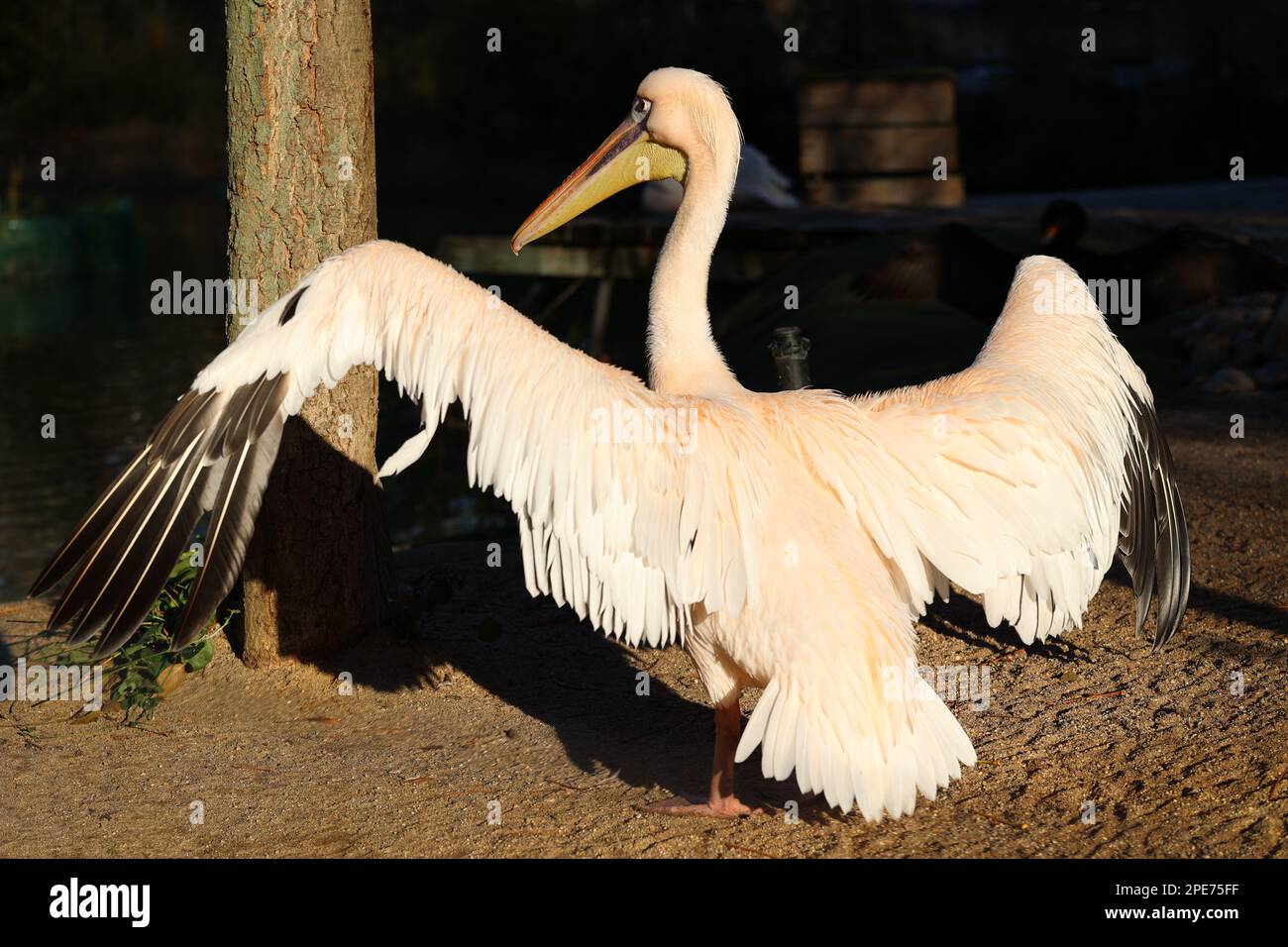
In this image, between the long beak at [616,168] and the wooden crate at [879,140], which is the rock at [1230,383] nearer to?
the long beak at [616,168]

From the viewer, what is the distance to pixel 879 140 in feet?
46.2

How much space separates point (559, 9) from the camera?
2452 centimetres

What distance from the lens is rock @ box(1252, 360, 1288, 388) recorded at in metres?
8.42

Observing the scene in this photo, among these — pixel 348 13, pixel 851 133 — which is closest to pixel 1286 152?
pixel 851 133

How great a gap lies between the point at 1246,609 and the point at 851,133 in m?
9.64

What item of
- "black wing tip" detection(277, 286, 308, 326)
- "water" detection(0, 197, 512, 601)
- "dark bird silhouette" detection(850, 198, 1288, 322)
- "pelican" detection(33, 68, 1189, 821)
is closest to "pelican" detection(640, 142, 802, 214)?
"water" detection(0, 197, 512, 601)

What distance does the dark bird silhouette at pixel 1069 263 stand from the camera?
7.96m

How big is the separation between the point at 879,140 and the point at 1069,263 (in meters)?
6.39

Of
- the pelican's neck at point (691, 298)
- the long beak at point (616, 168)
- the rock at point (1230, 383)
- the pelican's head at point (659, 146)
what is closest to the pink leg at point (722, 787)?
the pelican's neck at point (691, 298)

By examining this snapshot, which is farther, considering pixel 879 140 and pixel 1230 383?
pixel 879 140

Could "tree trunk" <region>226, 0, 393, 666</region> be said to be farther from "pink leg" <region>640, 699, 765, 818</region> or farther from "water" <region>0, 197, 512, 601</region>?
"water" <region>0, 197, 512, 601</region>

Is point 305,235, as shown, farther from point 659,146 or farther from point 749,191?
point 749,191

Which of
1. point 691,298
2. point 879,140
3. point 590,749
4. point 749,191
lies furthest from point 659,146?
→ point 879,140

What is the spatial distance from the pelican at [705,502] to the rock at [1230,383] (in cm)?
486
